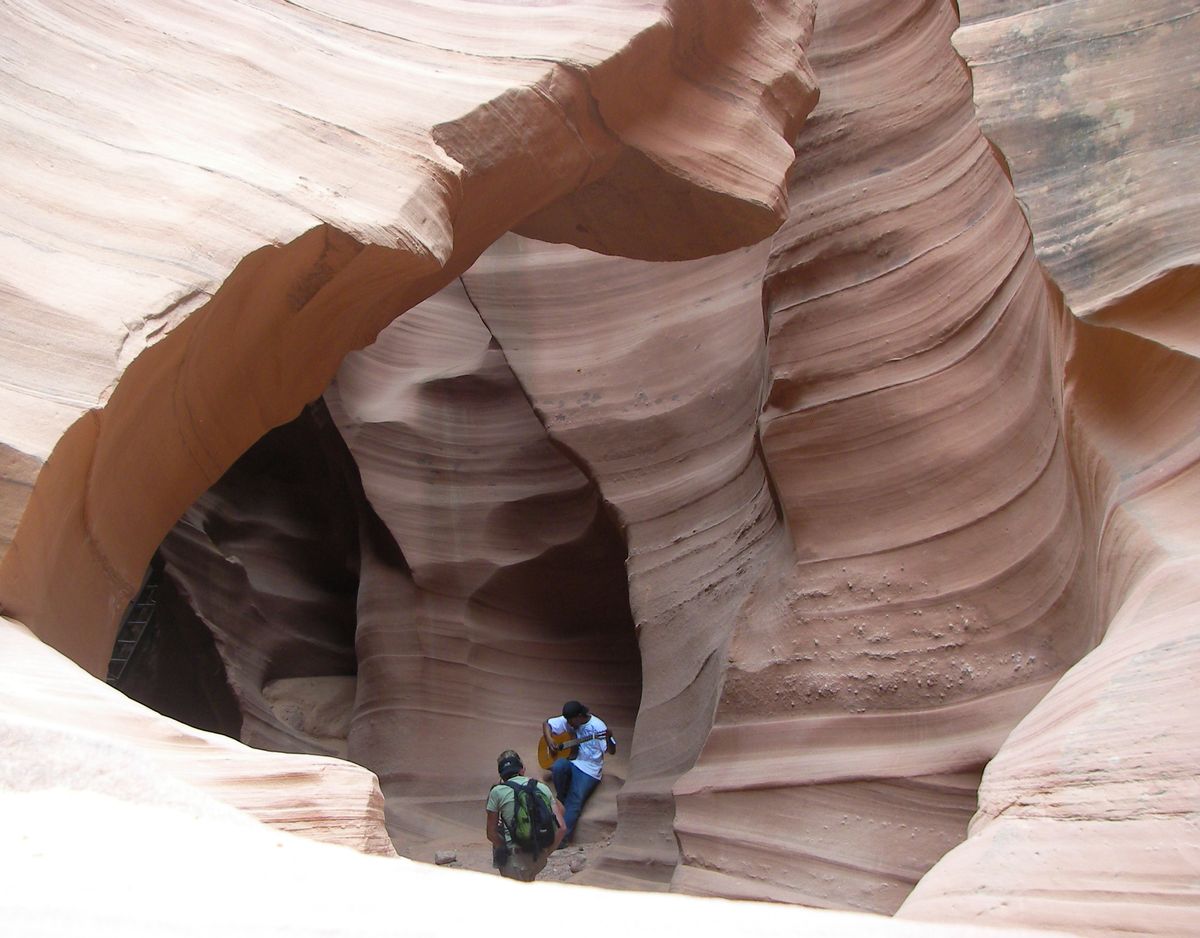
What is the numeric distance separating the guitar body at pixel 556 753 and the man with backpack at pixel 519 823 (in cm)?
129

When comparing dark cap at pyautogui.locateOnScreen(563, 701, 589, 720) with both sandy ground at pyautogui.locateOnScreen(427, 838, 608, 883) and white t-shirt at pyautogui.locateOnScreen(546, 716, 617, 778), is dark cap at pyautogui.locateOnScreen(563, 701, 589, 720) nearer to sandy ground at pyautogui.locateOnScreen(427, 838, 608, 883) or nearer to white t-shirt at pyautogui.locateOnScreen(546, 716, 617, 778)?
white t-shirt at pyautogui.locateOnScreen(546, 716, 617, 778)

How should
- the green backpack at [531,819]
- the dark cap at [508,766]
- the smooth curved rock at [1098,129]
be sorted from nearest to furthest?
1. the smooth curved rock at [1098,129]
2. the green backpack at [531,819]
3. the dark cap at [508,766]

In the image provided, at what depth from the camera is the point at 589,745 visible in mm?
6480

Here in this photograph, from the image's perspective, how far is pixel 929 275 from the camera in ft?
16.7

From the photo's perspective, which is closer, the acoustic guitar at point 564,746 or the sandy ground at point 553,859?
the sandy ground at point 553,859

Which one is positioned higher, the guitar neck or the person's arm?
the guitar neck

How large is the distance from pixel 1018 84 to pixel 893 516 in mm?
1671

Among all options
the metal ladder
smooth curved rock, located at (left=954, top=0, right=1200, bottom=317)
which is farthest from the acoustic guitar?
smooth curved rock, located at (left=954, top=0, right=1200, bottom=317)

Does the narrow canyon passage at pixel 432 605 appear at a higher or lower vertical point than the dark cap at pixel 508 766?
higher

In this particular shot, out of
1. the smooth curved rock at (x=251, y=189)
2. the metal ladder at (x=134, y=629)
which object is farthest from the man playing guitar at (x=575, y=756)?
the metal ladder at (x=134, y=629)

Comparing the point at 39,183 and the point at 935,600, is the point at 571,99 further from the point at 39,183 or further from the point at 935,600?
the point at 935,600

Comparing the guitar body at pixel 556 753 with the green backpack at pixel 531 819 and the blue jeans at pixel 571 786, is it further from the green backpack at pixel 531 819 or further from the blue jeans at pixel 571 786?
the green backpack at pixel 531 819

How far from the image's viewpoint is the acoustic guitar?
6.39 metres

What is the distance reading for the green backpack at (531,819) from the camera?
497 centimetres
